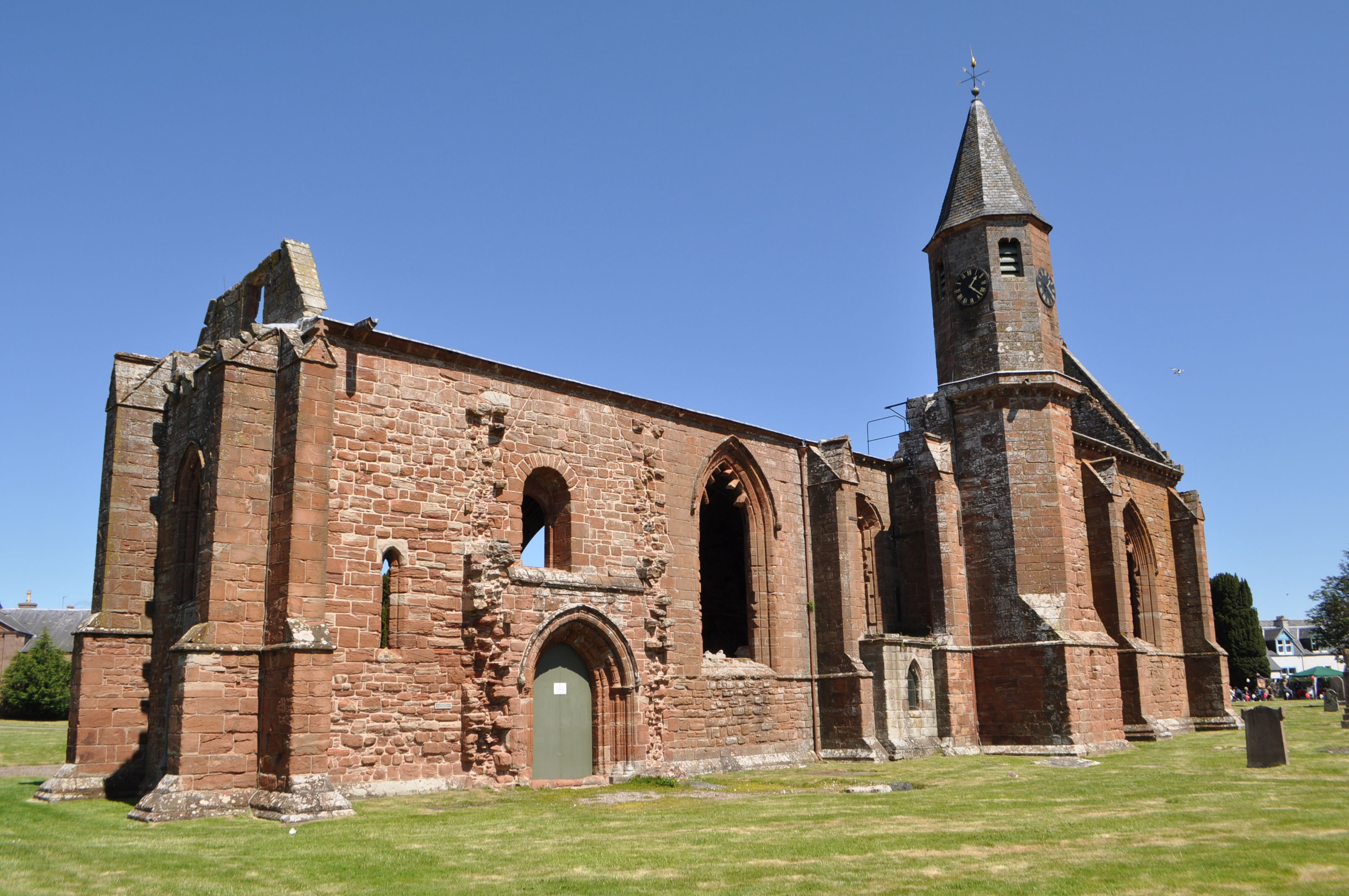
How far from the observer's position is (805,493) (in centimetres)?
2219

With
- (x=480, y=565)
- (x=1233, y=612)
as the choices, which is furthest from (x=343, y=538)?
(x=1233, y=612)

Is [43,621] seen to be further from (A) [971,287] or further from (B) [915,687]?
(A) [971,287]

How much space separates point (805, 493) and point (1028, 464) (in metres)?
5.24

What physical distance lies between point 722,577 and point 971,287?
9.05m

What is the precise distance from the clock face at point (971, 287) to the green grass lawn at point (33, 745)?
21.9 metres

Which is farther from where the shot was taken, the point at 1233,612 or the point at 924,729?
the point at 1233,612

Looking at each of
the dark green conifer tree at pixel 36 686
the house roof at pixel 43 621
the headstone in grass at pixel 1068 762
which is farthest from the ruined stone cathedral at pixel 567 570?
the house roof at pixel 43 621

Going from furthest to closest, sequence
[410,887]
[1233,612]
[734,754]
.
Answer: [1233,612], [734,754], [410,887]

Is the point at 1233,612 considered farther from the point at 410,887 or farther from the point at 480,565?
the point at 410,887

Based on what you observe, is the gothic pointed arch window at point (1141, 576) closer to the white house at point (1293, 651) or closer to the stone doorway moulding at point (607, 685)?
the stone doorway moulding at point (607, 685)

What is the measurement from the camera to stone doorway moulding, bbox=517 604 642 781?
55.3 feet

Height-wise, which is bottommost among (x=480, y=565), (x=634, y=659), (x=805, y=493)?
(x=634, y=659)

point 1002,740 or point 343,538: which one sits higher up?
point 343,538

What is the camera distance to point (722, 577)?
25219 millimetres
